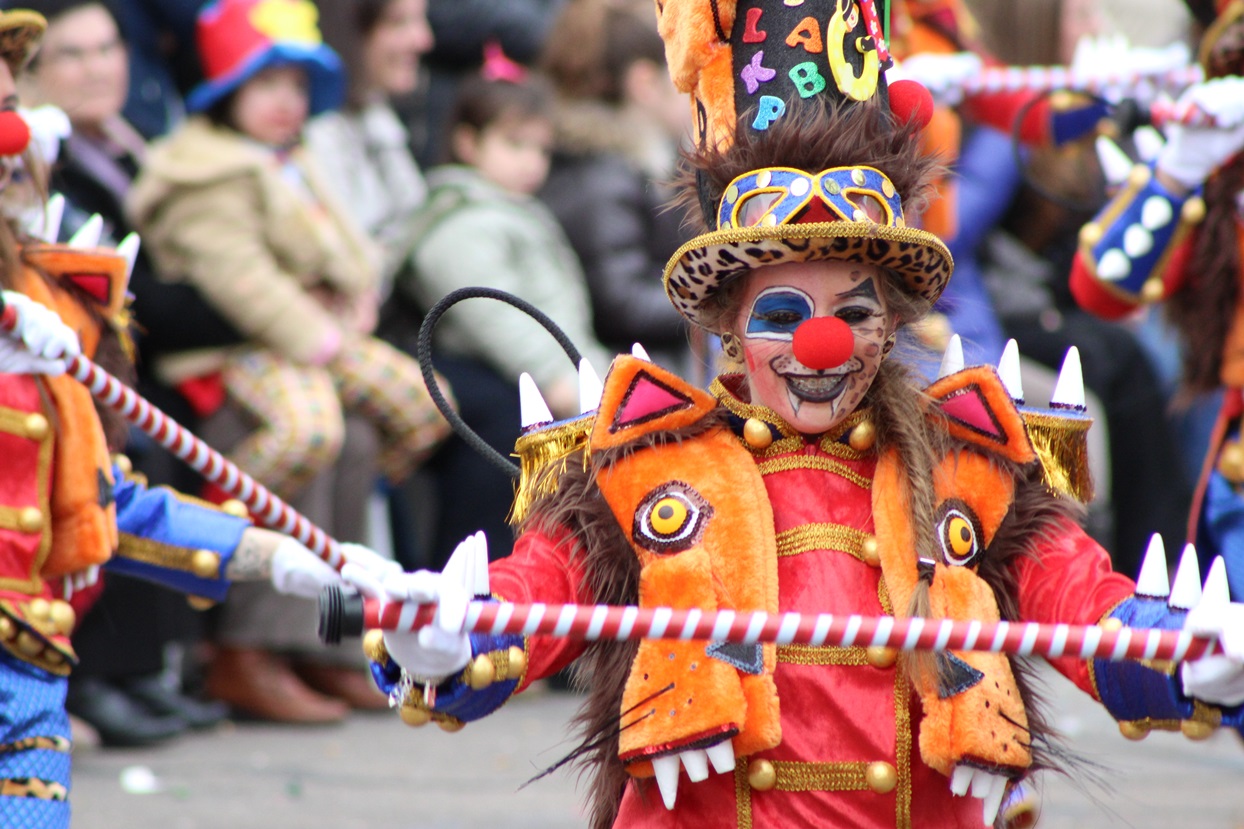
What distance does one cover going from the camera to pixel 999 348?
653 centimetres

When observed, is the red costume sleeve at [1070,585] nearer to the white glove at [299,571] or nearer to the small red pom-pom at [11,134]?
the white glove at [299,571]

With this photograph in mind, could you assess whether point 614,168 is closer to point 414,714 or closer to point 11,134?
point 11,134

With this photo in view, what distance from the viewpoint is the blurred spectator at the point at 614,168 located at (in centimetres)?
694

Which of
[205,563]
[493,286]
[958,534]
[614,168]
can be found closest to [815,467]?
[958,534]

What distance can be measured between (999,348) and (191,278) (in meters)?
2.81

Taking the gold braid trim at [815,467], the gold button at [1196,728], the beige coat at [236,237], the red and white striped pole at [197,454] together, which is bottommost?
the beige coat at [236,237]

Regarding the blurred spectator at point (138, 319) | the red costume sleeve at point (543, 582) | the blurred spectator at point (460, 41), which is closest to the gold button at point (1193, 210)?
the red costume sleeve at point (543, 582)

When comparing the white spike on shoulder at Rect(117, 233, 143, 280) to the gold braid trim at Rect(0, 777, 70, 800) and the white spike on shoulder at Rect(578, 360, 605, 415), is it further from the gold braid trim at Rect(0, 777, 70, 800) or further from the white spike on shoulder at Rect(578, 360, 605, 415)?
the white spike on shoulder at Rect(578, 360, 605, 415)

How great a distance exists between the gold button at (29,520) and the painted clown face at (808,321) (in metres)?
1.37

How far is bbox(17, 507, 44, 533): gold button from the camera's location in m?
3.31

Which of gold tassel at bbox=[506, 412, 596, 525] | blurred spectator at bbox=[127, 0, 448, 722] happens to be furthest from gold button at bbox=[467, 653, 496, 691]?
blurred spectator at bbox=[127, 0, 448, 722]

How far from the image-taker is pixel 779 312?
2.79 metres

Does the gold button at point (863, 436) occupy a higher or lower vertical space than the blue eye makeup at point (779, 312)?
lower

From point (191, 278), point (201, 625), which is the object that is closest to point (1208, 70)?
→ point (191, 278)
